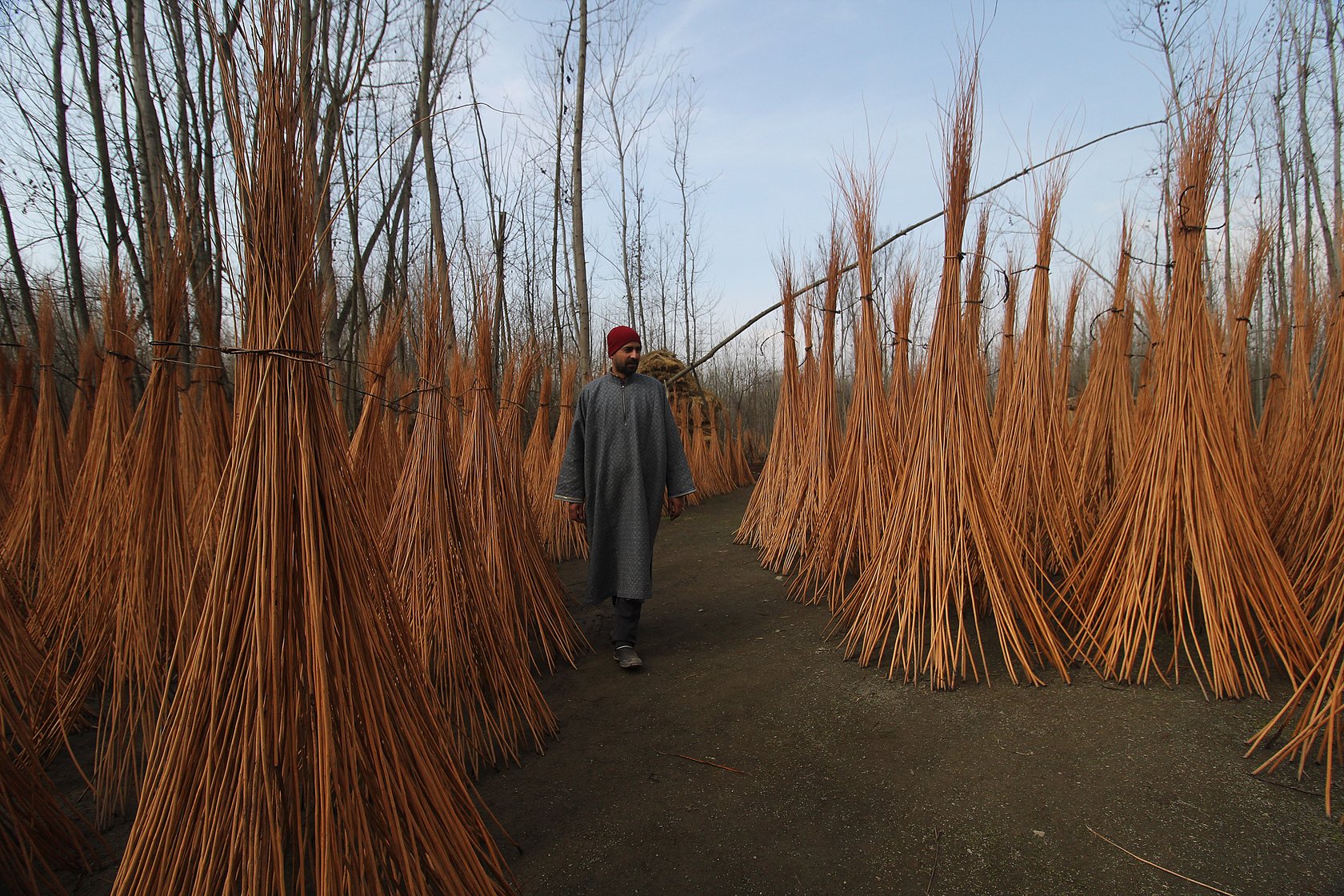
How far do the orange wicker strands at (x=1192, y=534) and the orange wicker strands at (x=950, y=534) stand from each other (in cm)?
25

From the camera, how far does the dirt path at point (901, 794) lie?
1.32m

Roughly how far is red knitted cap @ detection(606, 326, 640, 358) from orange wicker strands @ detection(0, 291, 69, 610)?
8.30ft

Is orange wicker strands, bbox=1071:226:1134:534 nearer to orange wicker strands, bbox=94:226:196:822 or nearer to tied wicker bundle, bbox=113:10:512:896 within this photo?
tied wicker bundle, bbox=113:10:512:896

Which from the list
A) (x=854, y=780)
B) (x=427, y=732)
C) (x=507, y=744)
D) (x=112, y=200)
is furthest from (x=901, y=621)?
(x=112, y=200)

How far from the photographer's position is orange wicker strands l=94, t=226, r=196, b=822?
5.95ft

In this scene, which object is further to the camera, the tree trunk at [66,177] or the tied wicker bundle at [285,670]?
the tree trunk at [66,177]

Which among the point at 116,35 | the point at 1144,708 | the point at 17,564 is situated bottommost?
the point at 1144,708

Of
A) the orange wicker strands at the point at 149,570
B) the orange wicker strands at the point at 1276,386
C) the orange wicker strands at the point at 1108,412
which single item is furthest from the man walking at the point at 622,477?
the orange wicker strands at the point at 1276,386

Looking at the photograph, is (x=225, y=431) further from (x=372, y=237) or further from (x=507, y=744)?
(x=372, y=237)

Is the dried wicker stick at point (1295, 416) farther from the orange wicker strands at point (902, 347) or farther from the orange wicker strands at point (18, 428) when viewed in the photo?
the orange wicker strands at point (18, 428)

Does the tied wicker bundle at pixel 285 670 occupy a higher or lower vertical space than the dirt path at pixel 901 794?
higher

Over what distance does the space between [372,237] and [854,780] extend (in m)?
6.47

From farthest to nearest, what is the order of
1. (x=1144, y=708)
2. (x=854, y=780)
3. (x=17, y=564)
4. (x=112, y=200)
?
(x=112, y=200) < (x=17, y=564) < (x=1144, y=708) < (x=854, y=780)

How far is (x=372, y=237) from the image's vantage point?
249 inches
